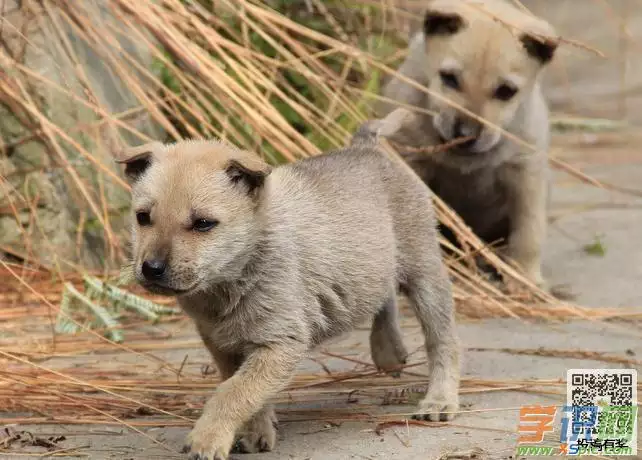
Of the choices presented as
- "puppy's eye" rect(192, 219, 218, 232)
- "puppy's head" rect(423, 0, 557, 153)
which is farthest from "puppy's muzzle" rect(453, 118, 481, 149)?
"puppy's eye" rect(192, 219, 218, 232)

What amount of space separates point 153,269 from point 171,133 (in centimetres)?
204

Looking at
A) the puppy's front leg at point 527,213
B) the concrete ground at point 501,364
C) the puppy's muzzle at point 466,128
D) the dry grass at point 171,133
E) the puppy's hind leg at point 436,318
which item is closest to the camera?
the concrete ground at point 501,364

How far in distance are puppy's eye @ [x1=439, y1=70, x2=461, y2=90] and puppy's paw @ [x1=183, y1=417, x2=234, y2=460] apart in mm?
3095

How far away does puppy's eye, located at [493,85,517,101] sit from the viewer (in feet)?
20.3

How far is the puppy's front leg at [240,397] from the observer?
143 inches

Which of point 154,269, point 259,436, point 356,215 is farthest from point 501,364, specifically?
point 154,269

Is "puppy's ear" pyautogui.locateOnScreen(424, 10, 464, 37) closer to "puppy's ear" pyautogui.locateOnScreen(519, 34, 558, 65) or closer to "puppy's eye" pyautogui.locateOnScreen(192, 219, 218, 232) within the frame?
"puppy's ear" pyautogui.locateOnScreen(519, 34, 558, 65)

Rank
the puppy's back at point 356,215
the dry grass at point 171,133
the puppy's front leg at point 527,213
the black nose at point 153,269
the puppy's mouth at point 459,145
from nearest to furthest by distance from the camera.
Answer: the black nose at point 153,269 → the puppy's back at point 356,215 → the dry grass at point 171,133 → the puppy's mouth at point 459,145 → the puppy's front leg at point 527,213

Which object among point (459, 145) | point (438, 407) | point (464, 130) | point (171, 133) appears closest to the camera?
point (438, 407)

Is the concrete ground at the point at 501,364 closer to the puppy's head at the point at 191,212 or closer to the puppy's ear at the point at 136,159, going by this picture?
the puppy's head at the point at 191,212

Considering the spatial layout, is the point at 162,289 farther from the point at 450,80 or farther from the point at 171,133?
the point at 450,80

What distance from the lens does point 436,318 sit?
181 inches

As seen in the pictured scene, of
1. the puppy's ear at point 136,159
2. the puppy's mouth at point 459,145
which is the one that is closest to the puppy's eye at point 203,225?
the puppy's ear at point 136,159

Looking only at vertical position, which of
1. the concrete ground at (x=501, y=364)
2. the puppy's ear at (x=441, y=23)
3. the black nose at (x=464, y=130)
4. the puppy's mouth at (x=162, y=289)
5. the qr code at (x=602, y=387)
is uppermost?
the puppy's ear at (x=441, y=23)
